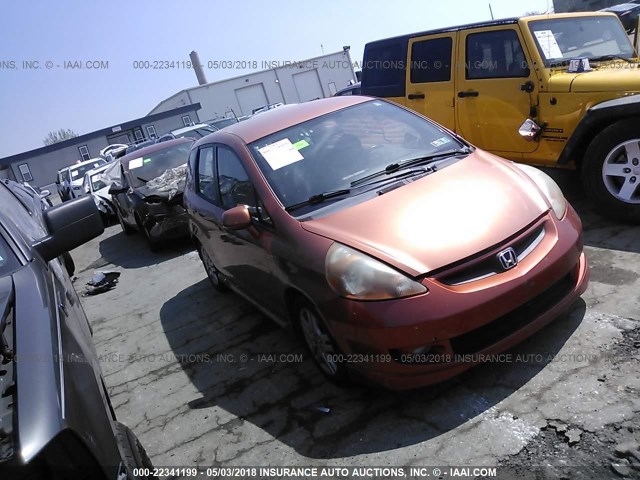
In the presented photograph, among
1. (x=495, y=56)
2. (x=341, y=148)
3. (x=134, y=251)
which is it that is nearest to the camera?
(x=341, y=148)

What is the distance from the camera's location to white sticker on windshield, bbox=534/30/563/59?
516cm

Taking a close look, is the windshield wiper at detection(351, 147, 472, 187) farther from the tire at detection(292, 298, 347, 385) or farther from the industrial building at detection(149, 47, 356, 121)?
the industrial building at detection(149, 47, 356, 121)

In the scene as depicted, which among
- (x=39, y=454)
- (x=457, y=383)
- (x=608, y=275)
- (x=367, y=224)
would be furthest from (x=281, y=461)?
(x=608, y=275)

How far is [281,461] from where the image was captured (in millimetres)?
2852

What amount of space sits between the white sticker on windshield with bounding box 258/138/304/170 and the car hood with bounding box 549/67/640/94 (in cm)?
274

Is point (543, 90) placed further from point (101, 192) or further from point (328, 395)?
point (101, 192)

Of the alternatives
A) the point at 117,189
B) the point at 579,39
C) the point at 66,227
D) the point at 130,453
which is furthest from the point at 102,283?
the point at 579,39

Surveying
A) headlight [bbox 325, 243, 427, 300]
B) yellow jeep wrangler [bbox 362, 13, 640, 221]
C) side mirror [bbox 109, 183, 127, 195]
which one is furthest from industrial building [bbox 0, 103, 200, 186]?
headlight [bbox 325, 243, 427, 300]

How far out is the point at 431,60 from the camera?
625 cm

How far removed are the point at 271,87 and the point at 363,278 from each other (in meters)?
47.5

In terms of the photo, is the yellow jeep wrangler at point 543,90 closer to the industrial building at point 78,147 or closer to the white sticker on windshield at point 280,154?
the white sticker on windshield at point 280,154

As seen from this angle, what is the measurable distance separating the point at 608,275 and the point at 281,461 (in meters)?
2.67

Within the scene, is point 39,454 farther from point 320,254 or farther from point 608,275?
point 608,275

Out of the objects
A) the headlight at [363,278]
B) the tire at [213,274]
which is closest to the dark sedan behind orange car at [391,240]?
the headlight at [363,278]
